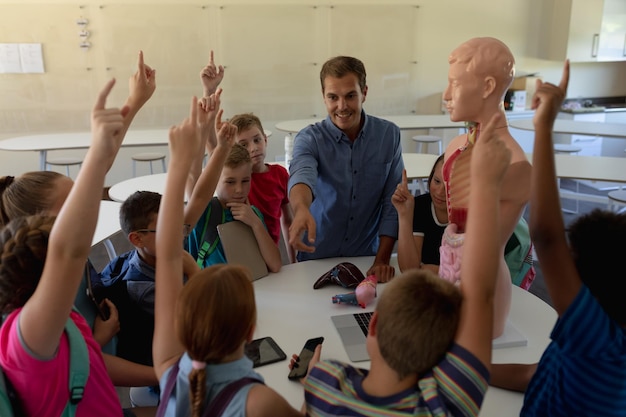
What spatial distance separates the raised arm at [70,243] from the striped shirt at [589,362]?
2.85 ft

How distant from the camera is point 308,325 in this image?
1.50 meters

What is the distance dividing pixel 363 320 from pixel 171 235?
2.29ft

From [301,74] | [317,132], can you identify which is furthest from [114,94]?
[317,132]

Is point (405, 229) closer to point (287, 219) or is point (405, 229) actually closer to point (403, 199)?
point (403, 199)

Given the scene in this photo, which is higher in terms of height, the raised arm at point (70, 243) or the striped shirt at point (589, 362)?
the raised arm at point (70, 243)

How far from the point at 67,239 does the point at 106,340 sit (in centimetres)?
59

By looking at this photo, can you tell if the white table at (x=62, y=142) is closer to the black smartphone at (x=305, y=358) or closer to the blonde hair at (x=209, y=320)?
the black smartphone at (x=305, y=358)

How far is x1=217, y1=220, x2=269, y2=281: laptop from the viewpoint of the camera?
179 centimetres

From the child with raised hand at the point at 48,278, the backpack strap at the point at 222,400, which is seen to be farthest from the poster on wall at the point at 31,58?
the backpack strap at the point at 222,400

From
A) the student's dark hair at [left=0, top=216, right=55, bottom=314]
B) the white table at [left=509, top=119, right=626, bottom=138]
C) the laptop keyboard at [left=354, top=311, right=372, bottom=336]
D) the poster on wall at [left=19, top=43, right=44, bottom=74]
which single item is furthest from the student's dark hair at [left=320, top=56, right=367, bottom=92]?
the poster on wall at [left=19, top=43, right=44, bottom=74]

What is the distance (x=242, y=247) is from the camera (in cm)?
182

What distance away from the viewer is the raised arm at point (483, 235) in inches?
34.4

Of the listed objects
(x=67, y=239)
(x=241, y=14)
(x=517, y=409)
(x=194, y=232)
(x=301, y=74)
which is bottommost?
(x=517, y=409)

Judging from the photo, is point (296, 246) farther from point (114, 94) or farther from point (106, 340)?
point (114, 94)
